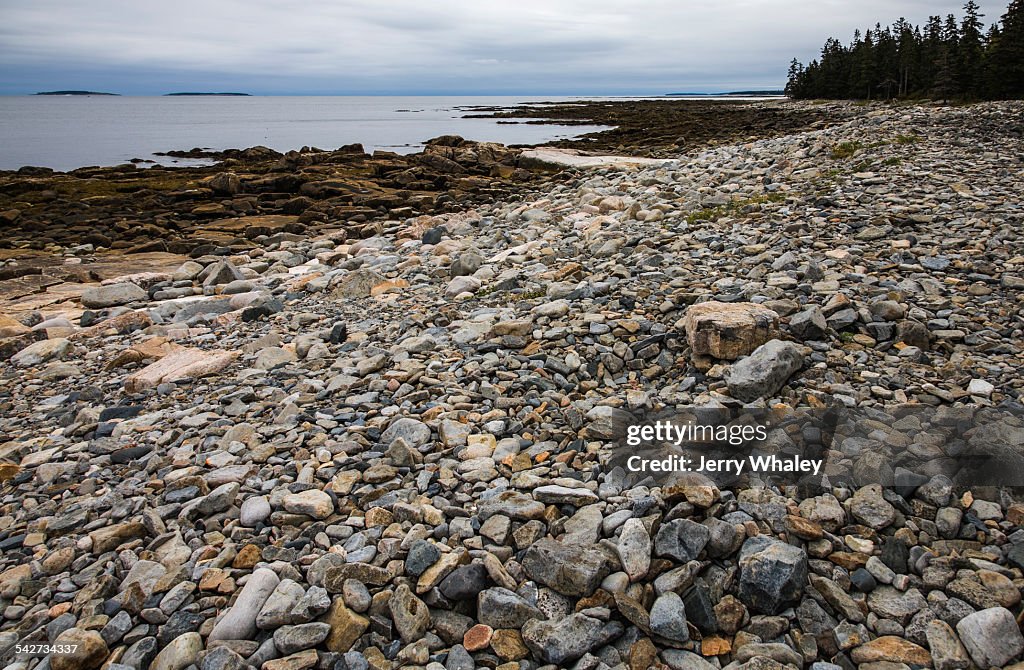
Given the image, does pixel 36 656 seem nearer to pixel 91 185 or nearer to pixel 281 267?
pixel 281 267

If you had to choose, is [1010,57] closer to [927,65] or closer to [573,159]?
[927,65]

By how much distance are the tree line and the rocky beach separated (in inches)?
1873

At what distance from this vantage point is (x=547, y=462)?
3.74 meters

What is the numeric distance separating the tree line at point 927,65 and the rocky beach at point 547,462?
47565 millimetres

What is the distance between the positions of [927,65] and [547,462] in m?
76.1

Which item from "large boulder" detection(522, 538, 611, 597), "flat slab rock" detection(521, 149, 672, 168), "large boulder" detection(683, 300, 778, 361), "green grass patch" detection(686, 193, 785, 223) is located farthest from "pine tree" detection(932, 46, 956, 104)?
"large boulder" detection(522, 538, 611, 597)

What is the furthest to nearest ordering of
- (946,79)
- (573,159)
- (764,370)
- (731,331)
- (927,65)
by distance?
(927,65) < (946,79) < (573,159) < (731,331) < (764,370)

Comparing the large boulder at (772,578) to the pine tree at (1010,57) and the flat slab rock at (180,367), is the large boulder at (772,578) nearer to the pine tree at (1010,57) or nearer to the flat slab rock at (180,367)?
the flat slab rock at (180,367)

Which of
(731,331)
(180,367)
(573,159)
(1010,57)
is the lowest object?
(180,367)

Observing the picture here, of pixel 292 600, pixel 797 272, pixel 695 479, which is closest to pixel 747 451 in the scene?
pixel 695 479

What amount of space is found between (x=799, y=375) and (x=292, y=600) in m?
3.43

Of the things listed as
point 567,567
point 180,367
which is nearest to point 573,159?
point 180,367

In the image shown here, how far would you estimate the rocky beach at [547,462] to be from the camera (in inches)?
101

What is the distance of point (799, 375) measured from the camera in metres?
4.12
